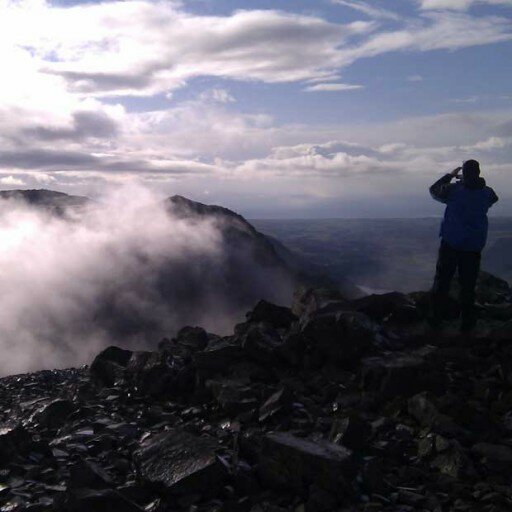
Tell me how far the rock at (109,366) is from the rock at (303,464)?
8.20m

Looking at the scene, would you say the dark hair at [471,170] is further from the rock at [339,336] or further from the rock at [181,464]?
the rock at [181,464]

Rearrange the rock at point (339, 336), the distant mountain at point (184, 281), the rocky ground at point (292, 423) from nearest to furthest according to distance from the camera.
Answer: the rocky ground at point (292, 423) → the rock at point (339, 336) → the distant mountain at point (184, 281)

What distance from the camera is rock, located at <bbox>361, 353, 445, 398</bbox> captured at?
11.4 meters

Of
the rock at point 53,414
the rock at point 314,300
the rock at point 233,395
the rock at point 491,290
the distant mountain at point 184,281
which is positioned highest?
the rock at point 491,290

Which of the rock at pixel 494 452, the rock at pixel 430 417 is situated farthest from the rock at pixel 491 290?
the rock at pixel 494 452

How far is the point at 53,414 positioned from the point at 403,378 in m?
7.33

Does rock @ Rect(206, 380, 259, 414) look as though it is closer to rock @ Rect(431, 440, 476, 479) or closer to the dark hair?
rock @ Rect(431, 440, 476, 479)

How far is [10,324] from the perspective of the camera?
127 meters

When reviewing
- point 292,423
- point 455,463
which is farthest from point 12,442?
point 455,463

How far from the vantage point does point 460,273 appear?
14.3m

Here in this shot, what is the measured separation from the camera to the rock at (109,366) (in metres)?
16.3

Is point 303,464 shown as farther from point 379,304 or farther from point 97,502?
point 379,304

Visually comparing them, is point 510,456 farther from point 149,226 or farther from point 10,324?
point 149,226

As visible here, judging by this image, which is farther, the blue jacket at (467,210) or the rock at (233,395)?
the blue jacket at (467,210)
